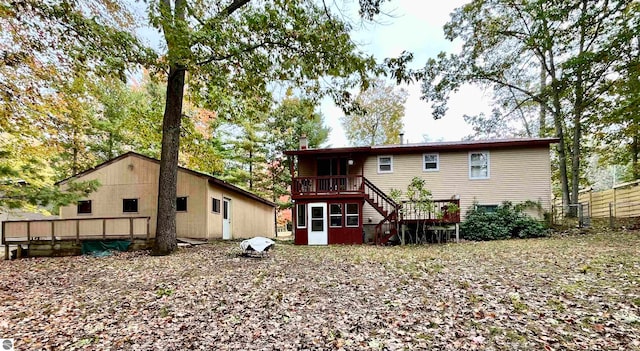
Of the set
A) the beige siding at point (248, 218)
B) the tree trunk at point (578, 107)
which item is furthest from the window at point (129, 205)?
the tree trunk at point (578, 107)

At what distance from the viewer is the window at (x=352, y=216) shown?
15.4 meters

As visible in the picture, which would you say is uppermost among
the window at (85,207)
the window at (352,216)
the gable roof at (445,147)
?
the gable roof at (445,147)

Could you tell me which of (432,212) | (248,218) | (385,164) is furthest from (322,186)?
(248,218)

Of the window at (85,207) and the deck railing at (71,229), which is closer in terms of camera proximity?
the deck railing at (71,229)

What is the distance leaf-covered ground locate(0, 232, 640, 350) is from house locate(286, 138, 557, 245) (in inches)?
241

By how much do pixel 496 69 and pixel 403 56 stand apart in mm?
13278

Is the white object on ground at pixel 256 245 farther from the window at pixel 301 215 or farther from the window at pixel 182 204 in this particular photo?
the window at pixel 182 204

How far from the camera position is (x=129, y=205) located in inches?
619

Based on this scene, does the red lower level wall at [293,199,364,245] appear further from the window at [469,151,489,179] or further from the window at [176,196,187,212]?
the window at [469,151,489,179]

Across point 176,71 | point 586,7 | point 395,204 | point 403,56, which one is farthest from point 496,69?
point 176,71

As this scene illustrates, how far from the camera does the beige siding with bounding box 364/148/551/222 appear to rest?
52.2 feet

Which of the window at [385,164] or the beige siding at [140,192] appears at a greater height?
the window at [385,164]

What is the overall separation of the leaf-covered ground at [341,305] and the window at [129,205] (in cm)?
662

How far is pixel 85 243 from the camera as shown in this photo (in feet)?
43.1
